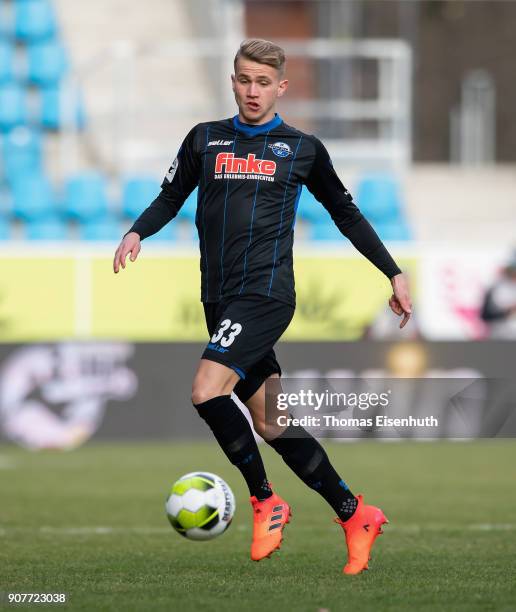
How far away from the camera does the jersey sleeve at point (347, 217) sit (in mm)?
5477

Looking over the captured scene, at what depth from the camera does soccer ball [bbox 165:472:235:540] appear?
5672mm

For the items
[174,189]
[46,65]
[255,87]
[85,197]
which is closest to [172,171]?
[174,189]

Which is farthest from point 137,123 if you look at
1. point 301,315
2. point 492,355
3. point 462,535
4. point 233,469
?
point 462,535

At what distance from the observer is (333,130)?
1752 cm

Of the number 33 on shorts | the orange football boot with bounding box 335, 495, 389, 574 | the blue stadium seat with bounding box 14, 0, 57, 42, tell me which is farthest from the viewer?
the blue stadium seat with bounding box 14, 0, 57, 42

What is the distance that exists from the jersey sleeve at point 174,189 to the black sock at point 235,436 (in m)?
0.75

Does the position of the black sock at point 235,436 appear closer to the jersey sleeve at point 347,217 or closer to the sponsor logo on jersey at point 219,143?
the jersey sleeve at point 347,217

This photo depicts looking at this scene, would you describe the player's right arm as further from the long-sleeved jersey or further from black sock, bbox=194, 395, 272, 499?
black sock, bbox=194, 395, 272, 499

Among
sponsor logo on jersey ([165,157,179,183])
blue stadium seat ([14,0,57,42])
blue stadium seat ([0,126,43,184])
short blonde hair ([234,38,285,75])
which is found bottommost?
blue stadium seat ([0,126,43,184])

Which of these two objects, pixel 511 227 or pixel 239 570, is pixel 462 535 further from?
pixel 511 227

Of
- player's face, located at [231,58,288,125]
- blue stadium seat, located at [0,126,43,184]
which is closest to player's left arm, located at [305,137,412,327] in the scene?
player's face, located at [231,58,288,125]

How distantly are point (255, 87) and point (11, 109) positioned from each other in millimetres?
12896

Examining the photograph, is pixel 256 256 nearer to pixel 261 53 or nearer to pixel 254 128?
pixel 254 128

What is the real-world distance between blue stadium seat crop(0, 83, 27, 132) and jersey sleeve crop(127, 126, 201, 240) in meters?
12.5
